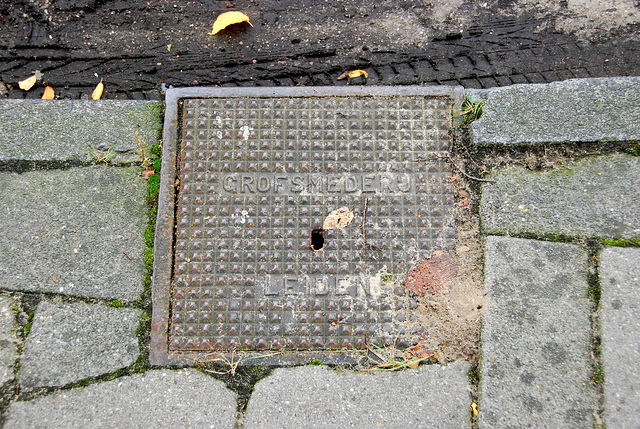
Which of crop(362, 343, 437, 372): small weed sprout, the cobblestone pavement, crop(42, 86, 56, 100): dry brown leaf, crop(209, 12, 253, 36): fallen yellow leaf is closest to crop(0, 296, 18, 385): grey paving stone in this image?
the cobblestone pavement

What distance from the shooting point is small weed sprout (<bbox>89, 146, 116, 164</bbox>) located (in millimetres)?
2662

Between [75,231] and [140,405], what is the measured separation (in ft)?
3.64

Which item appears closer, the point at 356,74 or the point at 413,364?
the point at 413,364

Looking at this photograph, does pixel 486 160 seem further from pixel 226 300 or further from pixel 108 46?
pixel 108 46

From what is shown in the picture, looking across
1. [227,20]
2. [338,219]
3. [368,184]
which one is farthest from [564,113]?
[227,20]

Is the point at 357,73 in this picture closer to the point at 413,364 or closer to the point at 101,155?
the point at 101,155

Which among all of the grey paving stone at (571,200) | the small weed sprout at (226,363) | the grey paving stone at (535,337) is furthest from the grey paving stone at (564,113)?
the small weed sprout at (226,363)

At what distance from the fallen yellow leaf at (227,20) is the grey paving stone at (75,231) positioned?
1.11 m

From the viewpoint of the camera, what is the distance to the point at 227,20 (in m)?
2.83

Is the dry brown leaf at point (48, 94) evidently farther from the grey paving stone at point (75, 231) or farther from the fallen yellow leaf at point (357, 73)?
the fallen yellow leaf at point (357, 73)

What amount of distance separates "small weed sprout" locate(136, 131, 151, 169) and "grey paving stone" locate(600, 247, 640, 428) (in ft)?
9.37

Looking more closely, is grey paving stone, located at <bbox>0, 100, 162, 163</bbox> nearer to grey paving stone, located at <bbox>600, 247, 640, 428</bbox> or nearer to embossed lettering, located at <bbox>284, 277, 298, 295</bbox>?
embossed lettering, located at <bbox>284, 277, 298, 295</bbox>

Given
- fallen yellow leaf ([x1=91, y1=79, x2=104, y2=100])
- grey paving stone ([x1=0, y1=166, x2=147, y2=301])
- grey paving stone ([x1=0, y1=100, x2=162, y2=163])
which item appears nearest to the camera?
grey paving stone ([x1=0, y1=166, x2=147, y2=301])

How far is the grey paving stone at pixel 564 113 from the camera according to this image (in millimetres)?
2600
